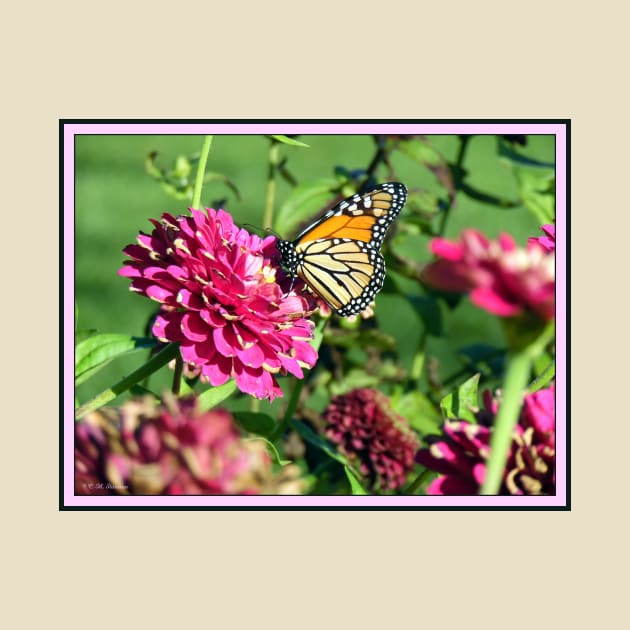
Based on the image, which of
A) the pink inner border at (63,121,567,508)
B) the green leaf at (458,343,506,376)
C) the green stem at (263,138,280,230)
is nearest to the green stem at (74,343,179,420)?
the pink inner border at (63,121,567,508)

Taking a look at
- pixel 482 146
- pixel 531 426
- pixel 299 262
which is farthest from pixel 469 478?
pixel 482 146

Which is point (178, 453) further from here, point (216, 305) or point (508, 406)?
point (216, 305)

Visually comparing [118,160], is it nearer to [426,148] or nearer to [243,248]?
[426,148]

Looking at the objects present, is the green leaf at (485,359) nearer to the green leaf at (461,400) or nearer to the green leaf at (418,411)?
the green leaf at (418,411)

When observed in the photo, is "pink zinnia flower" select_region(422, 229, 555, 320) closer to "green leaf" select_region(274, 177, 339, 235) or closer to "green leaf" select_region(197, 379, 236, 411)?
"green leaf" select_region(197, 379, 236, 411)

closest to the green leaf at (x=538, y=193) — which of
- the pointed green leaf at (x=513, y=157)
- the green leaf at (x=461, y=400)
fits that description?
the pointed green leaf at (x=513, y=157)

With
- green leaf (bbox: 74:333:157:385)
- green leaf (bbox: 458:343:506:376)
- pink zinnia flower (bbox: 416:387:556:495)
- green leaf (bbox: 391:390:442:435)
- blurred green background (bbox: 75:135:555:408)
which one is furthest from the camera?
blurred green background (bbox: 75:135:555:408)
